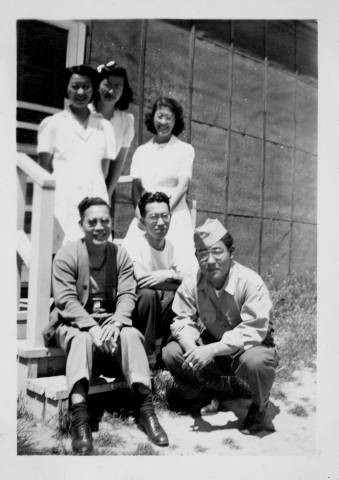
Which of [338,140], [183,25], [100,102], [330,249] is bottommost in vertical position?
[330,249]

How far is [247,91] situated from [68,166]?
2148 millimetres

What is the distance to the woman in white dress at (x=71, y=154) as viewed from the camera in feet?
9.53

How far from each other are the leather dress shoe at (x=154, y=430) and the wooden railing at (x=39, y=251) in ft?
2.21

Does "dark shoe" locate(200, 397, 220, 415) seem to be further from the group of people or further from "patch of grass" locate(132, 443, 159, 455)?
"patch of grass" locate(132, 443, 159, 455)

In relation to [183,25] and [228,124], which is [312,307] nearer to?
[228,124]

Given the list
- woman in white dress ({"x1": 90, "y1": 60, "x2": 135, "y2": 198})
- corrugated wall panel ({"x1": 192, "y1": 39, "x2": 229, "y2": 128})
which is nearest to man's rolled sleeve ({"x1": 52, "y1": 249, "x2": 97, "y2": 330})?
woman in white dress ({"x1": 90, "y1": 60, "x2": 135, "y2": 198})

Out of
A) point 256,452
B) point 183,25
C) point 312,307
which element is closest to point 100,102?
point 183,25

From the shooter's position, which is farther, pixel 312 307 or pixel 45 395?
pixel 312 307

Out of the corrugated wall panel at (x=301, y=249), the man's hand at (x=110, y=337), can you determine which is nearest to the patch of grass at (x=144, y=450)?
the man's hand at (x=110, y=337)

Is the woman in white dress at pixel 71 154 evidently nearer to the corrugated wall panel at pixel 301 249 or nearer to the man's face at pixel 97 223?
the man's face at pixel 97 223

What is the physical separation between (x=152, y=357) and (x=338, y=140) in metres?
1.62

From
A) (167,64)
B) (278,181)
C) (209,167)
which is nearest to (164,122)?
(167,64)

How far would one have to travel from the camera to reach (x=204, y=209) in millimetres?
4332

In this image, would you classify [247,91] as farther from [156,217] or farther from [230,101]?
[156,217]
